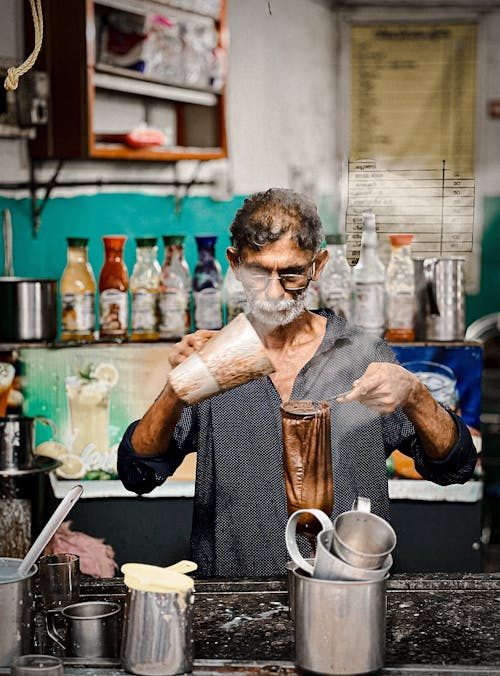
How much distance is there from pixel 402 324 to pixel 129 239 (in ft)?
4.20

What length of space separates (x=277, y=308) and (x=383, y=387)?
13.9 inches

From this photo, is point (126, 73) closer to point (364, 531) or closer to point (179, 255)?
point (179, 255)

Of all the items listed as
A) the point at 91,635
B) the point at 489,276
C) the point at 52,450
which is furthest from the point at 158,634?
the point at 489,276

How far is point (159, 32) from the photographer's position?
3.65 metres

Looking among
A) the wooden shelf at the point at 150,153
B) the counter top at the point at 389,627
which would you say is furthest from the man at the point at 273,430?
the wooden shelf at the point at 150,153

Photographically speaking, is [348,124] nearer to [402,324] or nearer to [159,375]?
[402,324]

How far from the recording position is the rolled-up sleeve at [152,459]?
7.00ft

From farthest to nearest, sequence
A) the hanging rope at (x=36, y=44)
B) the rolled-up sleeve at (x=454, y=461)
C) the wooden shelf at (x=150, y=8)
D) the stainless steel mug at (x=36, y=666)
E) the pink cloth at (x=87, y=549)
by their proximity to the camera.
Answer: the wooden shelf at (x=150, y=8), the pink cloth at (x=87, y=549), the rolled-up sleeve at (x=454, y=461), the hanging rope at (x=36, y=44), the stainless steel mug at (x=36, y=666)

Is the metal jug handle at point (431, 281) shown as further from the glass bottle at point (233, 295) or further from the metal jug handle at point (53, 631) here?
the metal jug handle at point (53, 631)

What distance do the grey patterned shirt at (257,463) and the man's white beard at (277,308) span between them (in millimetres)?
146

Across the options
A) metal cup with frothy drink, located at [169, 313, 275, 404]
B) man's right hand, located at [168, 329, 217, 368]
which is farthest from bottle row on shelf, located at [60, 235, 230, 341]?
metal cup with frothy drink, located at [169, 313, 275, 404]

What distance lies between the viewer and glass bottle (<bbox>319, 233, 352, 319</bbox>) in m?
3.18

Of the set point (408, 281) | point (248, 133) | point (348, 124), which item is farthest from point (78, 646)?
point (248, 133)

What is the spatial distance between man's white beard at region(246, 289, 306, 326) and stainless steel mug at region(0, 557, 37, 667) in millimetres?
843
